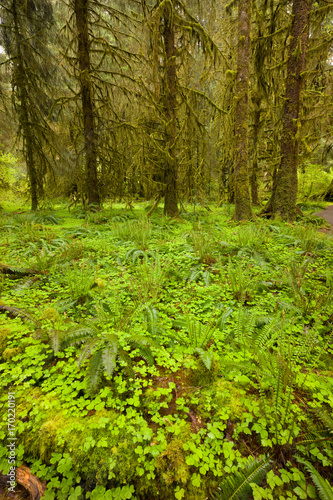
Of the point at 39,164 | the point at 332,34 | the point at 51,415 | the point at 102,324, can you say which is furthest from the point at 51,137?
the point at 332,34

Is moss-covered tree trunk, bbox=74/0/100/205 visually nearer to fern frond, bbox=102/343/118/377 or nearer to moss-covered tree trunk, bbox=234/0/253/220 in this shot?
moss-covered tree trunk, bbox=234/0/253/220

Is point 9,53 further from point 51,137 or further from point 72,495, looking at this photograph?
point 72,495

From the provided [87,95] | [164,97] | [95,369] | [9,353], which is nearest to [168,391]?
[95,369]

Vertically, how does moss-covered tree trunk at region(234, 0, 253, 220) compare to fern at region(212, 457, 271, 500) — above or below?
above

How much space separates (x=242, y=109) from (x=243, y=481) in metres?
6.83

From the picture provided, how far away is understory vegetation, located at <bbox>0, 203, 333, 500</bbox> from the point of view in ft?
3.87

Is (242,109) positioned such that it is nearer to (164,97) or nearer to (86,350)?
(164,97)

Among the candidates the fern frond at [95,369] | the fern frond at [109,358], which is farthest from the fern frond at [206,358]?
the fern frond at [95,369]

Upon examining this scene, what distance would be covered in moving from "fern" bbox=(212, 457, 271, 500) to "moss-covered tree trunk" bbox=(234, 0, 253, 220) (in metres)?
5.65

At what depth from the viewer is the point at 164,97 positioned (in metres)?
5.94

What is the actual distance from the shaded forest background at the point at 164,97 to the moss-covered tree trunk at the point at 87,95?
3cm

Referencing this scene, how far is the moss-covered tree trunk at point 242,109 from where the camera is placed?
18.0 feet

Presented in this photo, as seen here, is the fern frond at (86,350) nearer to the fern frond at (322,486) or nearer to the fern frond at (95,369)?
the fern frond at (95,369)

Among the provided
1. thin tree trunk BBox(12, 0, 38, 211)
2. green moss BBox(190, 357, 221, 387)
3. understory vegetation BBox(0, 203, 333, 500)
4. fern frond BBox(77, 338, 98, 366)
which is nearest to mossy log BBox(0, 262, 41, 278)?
understory vegetation BBox(0, 203, 333, 500)
